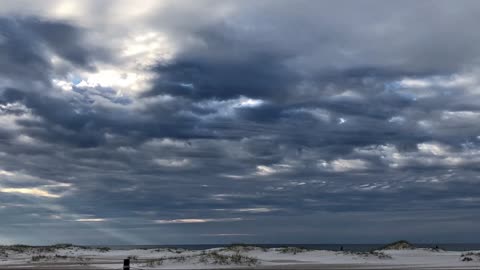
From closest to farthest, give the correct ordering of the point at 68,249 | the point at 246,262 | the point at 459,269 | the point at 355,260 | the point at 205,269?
the point at 459,269 → the point at 205,269 → the point at 246,262 → the point at 355,260 → the point at 68,249

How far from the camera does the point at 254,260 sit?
5784cm

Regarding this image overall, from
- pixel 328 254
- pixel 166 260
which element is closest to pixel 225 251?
pixel 328 254

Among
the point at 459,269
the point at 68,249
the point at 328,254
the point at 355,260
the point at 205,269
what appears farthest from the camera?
the point at 68,249

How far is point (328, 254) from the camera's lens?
73312 millimetres

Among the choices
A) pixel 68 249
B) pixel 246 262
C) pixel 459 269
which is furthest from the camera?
pixel 68 249

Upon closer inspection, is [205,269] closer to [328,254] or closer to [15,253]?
[328,254]

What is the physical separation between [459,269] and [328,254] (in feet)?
88.1

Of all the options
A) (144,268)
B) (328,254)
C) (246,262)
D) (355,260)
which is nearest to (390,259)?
(355,260)

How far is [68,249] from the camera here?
9381cm

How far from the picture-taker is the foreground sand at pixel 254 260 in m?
54.2

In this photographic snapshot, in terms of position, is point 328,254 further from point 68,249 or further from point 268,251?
point 68,249

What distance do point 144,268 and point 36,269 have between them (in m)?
9.41

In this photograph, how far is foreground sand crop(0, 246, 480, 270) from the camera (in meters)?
54.2

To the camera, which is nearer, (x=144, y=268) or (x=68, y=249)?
(x=144, y=268)
